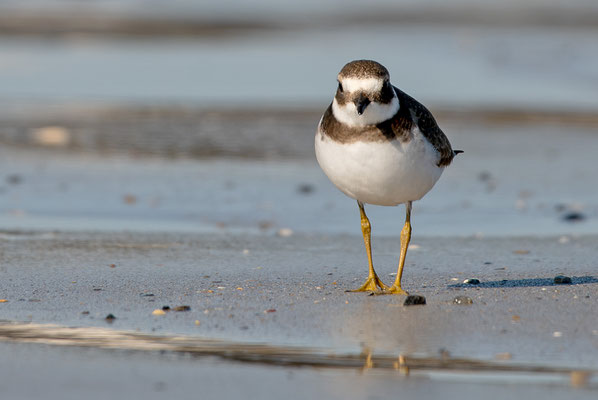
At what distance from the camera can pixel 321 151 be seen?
18.7 feet

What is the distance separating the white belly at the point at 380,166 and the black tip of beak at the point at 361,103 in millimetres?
198

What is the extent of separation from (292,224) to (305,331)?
328 cm

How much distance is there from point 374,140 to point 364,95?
232 millimetres

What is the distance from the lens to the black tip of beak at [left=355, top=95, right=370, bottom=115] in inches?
210

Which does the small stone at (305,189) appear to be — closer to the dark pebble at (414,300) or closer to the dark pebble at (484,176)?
the dark pebble at (484,176)

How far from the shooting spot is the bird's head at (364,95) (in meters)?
5.43

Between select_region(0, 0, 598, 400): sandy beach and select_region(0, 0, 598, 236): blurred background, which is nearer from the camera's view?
select_region(0, 0, 598, 400): sandy beach

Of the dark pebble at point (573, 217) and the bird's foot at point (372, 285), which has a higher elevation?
the dark pebble at point (573, 217)

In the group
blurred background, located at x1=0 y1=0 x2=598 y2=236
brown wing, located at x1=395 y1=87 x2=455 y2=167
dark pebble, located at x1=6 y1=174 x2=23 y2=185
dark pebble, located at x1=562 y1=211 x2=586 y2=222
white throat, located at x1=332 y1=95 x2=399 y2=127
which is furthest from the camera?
dark pebble, located at x1=6 y1=174 x2=23 y2=185

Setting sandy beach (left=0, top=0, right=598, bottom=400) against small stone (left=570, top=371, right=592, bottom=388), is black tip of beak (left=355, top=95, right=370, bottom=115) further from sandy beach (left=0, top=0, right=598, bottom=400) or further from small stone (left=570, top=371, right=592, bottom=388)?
small stone (left=570, top=371, right=592, bottom=388)

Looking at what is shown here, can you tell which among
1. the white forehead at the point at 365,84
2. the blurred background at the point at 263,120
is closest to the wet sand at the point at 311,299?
the blurred background at the point at 263,120

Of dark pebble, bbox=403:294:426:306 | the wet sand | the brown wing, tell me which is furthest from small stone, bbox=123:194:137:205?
dark pebble, bbox=403:294:426:306

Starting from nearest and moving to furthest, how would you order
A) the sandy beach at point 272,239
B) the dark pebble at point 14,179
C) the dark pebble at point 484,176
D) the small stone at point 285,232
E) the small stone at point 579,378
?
1. the small stone at point 579,378
2. the sandy beach at point 272,239
3. the small stone at point 285,232
4. the dark pebble at point 14,179
5. the dark pebble at point 484,176

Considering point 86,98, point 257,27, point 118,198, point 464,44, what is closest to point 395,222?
point 118,198
